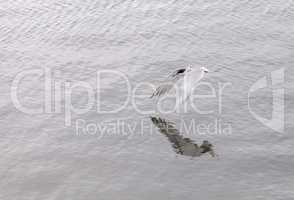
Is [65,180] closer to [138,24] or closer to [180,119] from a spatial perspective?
[180,119]

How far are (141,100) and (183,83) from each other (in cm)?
248

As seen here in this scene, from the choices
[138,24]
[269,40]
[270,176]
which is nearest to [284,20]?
[269,40]

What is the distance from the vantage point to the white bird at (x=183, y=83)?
3134 cm

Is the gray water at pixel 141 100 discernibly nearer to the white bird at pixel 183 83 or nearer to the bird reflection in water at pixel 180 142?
the bird reflection in water at pixel 180 142

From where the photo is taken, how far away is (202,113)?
3091cm

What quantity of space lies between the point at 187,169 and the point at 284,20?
1657 centimetres

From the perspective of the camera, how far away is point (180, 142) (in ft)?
95.9

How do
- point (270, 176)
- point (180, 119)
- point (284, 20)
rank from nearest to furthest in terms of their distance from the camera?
point (270, 176) < point (180, 119) < point (284, 20)

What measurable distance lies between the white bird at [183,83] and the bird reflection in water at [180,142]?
1.82 metres
